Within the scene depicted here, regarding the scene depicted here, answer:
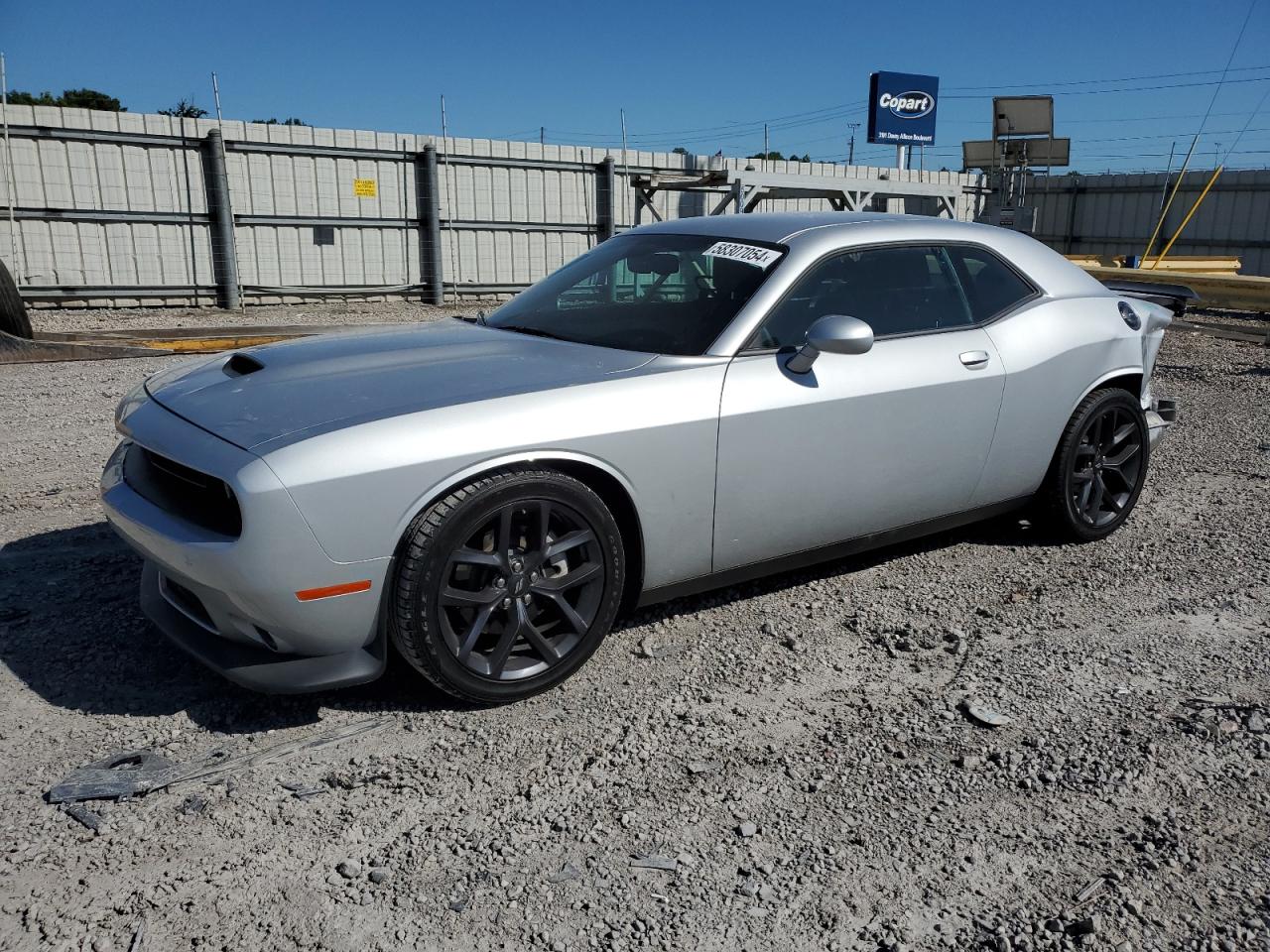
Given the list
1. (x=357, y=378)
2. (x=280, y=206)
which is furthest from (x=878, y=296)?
(x=280, y=206)

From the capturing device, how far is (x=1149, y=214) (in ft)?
86.4

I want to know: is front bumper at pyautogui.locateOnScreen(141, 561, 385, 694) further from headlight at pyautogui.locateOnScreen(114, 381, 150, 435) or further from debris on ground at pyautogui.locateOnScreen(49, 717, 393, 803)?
headlight at pyautogui.locateOnScreen(114, 381, 150, 435)

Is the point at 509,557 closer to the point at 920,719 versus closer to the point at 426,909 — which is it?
the point at 426,909

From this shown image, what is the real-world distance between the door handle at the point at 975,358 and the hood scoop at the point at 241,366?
8.63 ft

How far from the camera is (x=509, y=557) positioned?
10.2 ft

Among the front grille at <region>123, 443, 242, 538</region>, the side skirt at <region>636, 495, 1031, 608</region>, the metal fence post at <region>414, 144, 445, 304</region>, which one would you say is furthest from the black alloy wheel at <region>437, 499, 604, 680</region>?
the metal fence post at <region>414, 144, 445, 304</region>

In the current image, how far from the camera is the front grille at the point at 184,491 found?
2.90 metres

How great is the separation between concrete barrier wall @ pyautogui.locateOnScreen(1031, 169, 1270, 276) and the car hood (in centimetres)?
2547

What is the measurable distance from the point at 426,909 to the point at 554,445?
53.0 inches

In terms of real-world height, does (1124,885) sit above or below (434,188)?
below

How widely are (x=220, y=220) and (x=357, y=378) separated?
566 inches

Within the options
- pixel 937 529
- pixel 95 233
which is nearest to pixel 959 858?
pixel 937 529

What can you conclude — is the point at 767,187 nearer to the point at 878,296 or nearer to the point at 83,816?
the point at 878,296

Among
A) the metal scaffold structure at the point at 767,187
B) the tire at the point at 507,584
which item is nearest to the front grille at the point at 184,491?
the tire at the point at 507,584
